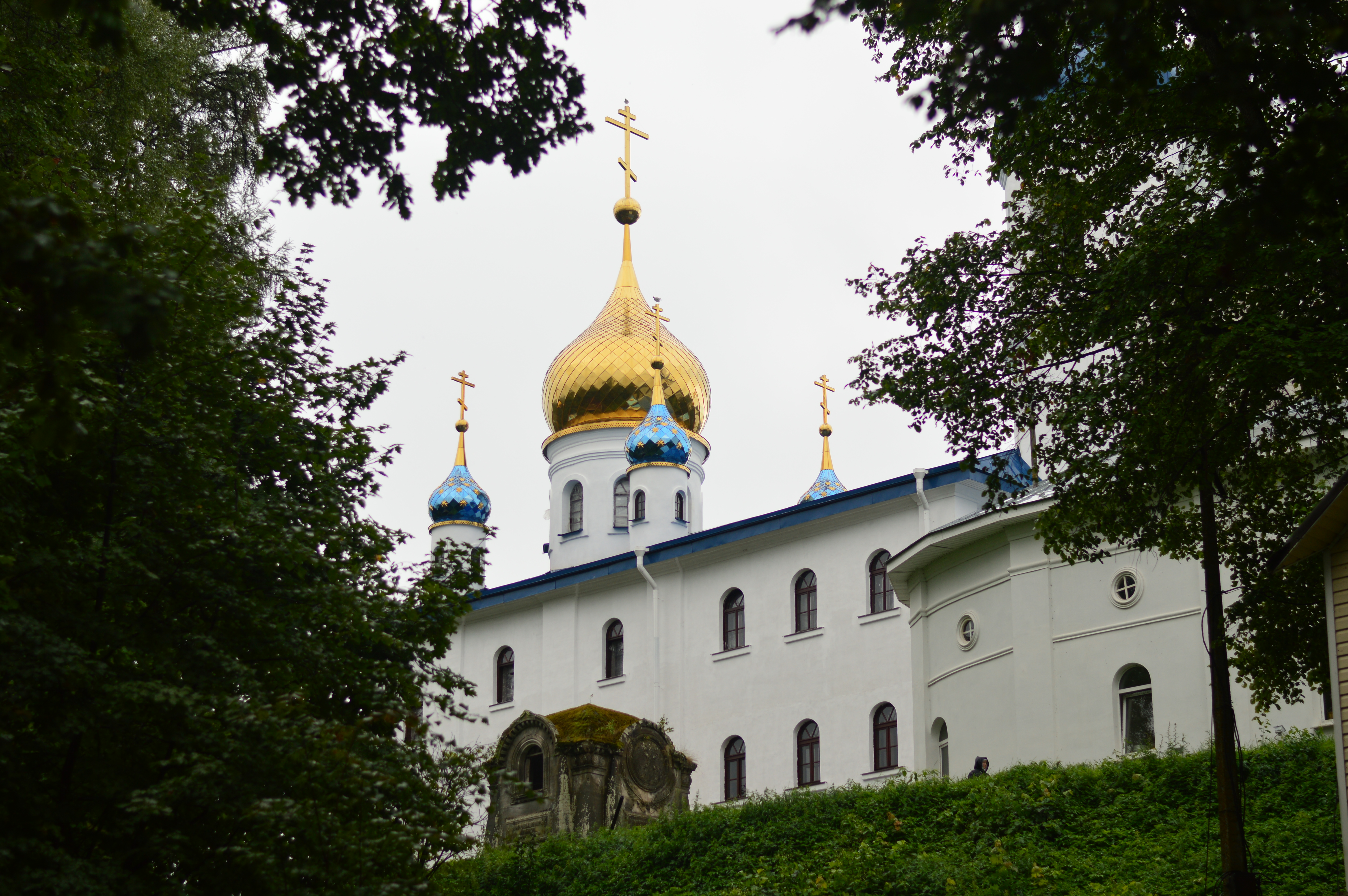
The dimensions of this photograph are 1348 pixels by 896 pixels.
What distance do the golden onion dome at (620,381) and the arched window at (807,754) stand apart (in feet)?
42.1

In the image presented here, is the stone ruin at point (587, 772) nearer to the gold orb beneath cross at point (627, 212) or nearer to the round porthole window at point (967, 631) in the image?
the round porthole window at point (967, 631)

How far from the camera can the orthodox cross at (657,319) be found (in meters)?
40.5

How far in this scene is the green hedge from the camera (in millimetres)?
15141

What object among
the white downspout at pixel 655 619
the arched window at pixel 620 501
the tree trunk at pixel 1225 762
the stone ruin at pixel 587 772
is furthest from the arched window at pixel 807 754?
the tree trunk at pixel 1225 762

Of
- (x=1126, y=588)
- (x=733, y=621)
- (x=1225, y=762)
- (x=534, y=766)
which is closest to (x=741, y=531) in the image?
(x=733, y=621)

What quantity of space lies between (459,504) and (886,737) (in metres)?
17.5

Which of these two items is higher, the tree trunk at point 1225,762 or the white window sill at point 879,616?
the white window sill at point 879,616

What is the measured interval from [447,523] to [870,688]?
16.6 metres

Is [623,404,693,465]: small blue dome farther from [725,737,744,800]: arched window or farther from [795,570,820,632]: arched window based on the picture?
[725,737,744,800]: arched window

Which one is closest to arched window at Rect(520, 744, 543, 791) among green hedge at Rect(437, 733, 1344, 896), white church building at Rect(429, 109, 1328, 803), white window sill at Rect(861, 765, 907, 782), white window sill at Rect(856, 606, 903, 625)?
white church building at Rect(429, 109, 1328, 803)

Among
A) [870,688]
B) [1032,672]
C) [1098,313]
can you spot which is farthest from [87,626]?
[870,688]

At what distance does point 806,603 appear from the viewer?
30672 mm

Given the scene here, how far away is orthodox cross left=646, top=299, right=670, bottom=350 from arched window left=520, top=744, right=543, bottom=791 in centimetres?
1641

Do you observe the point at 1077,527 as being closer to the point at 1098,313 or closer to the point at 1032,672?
the point at 1098,313
